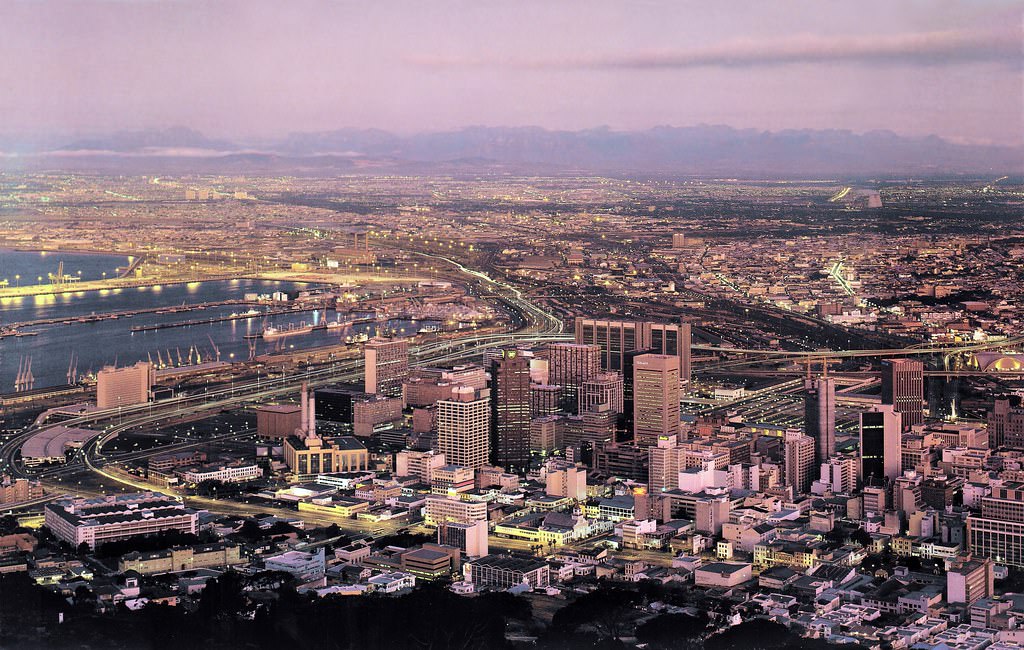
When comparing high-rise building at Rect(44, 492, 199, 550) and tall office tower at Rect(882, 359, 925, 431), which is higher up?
tall office tower at Rect(882, 359, 925, 431)

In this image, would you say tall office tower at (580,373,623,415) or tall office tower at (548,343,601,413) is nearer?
tall office tower at (580,373,623,415)

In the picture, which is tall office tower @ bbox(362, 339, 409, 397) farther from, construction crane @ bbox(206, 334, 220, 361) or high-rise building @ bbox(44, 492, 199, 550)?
high-rise building @ bbox(44, 492, 199, 550)

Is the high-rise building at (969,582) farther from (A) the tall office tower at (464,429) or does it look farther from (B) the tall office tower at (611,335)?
(B) the tall office tower at (611,335)

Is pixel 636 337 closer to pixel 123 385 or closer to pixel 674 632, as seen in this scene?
pixel 123 385

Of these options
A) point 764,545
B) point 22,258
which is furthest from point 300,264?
point 764,545

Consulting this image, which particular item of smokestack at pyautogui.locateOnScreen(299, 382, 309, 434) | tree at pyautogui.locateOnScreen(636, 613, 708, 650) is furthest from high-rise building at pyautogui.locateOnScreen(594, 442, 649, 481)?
tree at pyautogui.locateOnScreen(636, 613, 708, 650)

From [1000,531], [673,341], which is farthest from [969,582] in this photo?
[673,341]
